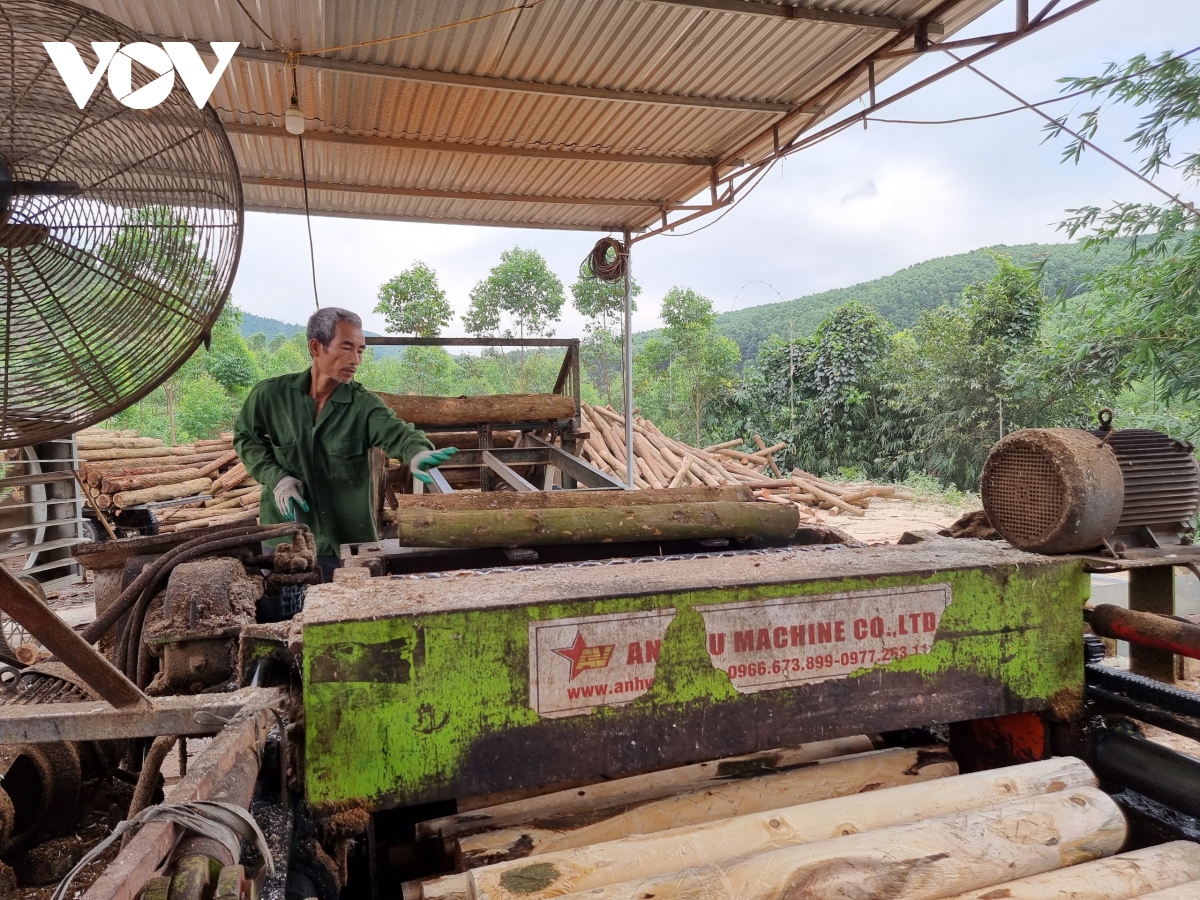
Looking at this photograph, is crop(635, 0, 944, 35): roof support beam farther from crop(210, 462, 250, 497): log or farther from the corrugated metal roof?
crop(210, 462, 250, 497): log

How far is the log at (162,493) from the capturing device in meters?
8.55

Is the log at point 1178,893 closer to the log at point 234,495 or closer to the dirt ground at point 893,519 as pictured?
the dirt ground at point 893,519

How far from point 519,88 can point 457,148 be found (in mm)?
1256

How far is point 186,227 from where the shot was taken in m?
1.50

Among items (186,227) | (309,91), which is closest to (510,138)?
(309,91)

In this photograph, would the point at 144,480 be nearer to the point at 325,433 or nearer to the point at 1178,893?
the point at 325,433

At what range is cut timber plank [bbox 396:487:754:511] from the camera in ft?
8.54

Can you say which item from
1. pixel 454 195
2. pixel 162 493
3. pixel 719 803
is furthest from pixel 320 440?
pixel 162 493

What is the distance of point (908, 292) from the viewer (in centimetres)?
3488

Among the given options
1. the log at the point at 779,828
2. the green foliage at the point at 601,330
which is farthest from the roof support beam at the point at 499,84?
the green foliage at the point at 601,330

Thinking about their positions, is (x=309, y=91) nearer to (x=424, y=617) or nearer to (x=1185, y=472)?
(x=424, y=617)

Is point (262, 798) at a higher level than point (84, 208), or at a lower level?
lower

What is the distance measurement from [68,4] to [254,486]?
32.9 ft

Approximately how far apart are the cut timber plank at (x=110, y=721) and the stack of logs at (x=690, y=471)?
32.3 ft
